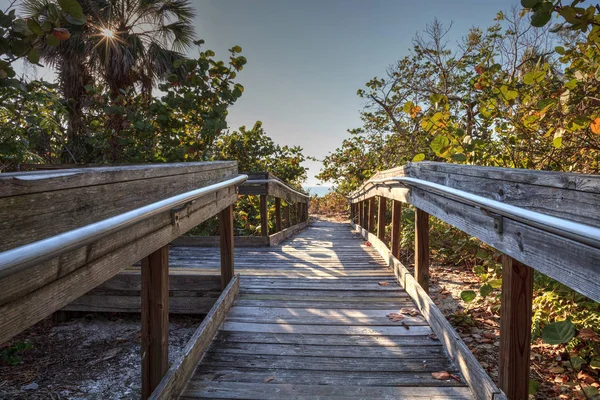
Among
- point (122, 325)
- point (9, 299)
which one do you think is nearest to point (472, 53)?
point (122, 325)

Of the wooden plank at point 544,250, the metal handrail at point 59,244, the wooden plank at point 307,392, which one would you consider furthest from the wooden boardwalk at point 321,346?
the metal handrail at point 59,244

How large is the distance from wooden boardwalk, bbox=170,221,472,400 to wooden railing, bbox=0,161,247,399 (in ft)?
0.86

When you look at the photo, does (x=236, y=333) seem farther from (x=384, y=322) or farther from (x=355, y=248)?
(x=355, y=248)

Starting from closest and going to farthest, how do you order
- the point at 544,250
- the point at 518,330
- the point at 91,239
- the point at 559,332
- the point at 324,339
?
the point at 91,239 → the point at 544,250 → the point at 559,332 → the point at 518,330 → the point at 324,339

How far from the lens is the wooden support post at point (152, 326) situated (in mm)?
1537

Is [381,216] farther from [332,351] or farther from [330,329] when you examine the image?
[332,351]

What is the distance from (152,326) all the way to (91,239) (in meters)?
0.78

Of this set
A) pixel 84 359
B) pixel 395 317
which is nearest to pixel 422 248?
pixel 395 317

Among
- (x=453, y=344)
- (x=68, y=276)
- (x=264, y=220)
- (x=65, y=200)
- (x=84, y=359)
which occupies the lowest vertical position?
(x=84, y=359)

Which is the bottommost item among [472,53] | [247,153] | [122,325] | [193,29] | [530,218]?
[122,325]

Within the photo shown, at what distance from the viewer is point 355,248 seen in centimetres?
550

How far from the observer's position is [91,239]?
0.93m

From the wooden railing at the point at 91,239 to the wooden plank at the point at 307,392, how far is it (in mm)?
142

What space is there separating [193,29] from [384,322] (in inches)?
317
